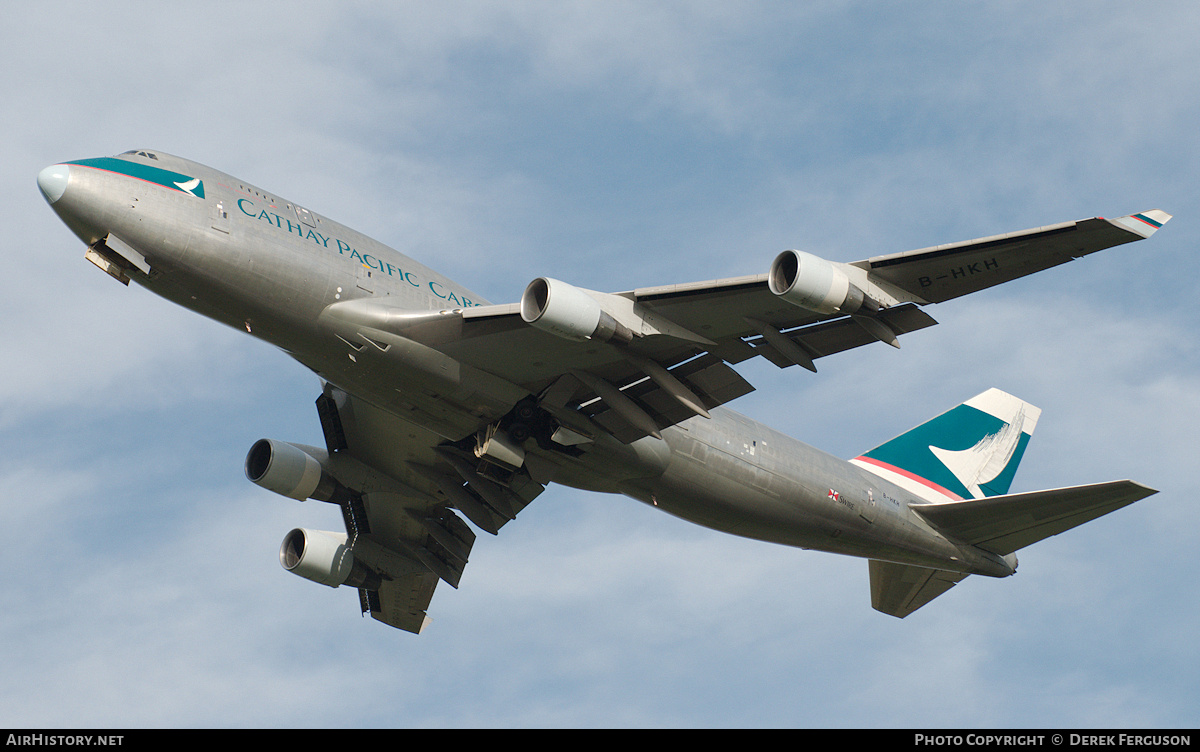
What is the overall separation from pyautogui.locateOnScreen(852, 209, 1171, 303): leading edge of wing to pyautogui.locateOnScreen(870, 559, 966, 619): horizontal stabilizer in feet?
46.4

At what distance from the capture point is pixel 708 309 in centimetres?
2448

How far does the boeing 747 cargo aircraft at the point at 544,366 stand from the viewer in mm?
23984

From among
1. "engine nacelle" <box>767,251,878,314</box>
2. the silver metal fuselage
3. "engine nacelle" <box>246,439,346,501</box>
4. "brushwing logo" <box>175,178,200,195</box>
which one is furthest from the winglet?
"engine nacelle" <box>246,439,346,501</box>

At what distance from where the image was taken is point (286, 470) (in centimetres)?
3262

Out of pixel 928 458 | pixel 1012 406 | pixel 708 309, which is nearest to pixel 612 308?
pixel 708 309

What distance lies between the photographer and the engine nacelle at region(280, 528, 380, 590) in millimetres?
34844

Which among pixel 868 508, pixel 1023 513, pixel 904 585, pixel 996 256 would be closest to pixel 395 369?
pixel 996 256

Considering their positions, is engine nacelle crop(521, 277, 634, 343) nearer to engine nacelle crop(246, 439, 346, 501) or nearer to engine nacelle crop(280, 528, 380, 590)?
engine nacelle crop(246, 439, 346, 501)

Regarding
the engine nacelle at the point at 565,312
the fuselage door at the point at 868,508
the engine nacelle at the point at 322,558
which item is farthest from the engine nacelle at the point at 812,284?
the engine nacelle at the point at 322,558

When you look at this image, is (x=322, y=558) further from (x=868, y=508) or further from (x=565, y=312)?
(x=868, y=508)

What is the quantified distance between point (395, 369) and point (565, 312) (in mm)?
4469

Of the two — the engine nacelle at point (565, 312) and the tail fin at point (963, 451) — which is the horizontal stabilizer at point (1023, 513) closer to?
the tail fin at point (963, 451)
